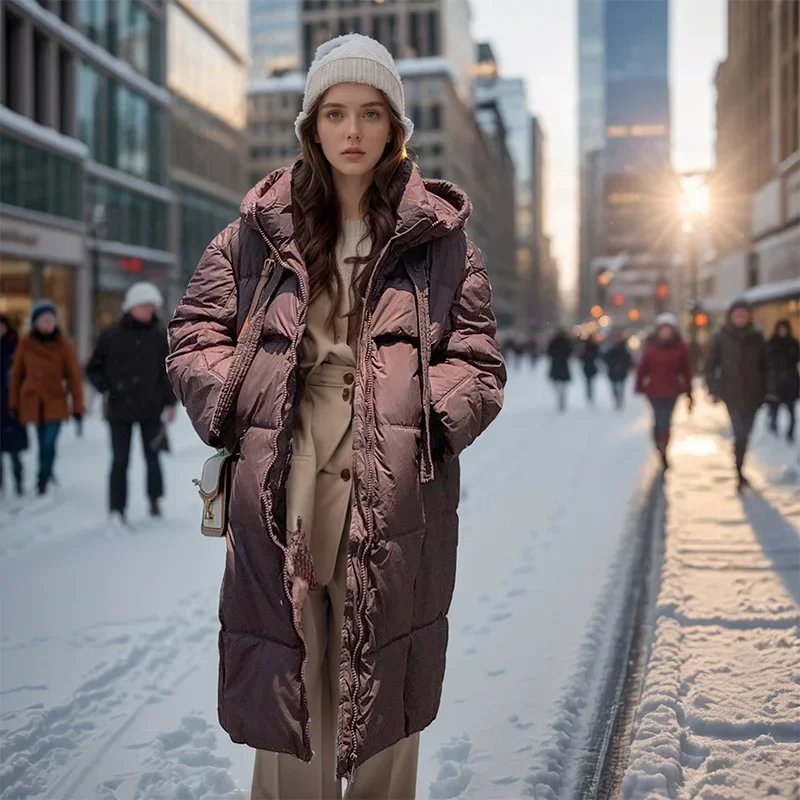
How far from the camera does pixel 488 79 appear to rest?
17450cm

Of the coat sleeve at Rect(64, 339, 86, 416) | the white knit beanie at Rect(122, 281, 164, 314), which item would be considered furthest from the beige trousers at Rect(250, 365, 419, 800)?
the coat sleeve at Rect(64, 339, 86, 416)

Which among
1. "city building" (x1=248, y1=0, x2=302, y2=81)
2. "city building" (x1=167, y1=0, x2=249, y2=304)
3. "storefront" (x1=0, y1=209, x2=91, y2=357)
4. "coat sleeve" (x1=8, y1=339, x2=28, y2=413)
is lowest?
"coat sleeve" (x1=8, y1=339, x2=28, y2=413)

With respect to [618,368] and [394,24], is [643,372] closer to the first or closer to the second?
[618,368]

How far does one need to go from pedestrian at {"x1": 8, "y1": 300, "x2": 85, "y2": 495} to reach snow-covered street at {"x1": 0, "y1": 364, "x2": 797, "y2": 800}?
627mm

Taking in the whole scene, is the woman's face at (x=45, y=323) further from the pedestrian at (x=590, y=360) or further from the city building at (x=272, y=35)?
→ the city building at (x=272, y=35)

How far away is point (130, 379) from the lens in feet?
28.3

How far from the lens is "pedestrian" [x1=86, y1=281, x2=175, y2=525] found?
8625mm

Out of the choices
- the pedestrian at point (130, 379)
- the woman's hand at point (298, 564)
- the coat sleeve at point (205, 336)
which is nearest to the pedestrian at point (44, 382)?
the pedestrian at point (130, 379)

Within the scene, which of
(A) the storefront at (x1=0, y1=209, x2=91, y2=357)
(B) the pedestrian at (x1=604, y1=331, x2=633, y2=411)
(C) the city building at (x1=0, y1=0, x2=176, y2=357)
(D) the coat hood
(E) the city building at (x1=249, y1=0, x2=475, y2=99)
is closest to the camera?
(D) the coat hood

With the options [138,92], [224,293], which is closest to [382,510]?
[224,293]

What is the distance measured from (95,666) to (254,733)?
2.67 meters

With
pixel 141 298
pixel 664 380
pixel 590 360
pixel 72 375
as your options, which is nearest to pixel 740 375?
pixel 664 380

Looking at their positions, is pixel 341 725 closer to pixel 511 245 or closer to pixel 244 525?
pixel 244 525

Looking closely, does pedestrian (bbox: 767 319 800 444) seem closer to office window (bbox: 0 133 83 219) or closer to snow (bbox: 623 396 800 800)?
snow (bbox: 623 396 800 800)
